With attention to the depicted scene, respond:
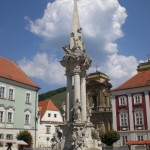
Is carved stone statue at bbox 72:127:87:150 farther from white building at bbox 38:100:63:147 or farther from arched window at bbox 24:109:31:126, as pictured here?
white building at bbox 38:100:63:147

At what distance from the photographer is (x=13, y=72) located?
37625mm

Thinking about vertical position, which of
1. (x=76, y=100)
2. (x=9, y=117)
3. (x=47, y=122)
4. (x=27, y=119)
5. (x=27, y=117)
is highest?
(x=76, y=100)

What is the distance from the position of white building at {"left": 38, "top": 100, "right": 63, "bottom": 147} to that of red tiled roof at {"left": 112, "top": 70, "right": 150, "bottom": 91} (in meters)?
13.1

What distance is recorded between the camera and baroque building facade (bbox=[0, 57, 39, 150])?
32.8 metres

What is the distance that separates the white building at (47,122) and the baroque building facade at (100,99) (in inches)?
246

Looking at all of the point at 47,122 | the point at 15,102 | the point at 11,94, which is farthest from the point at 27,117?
the point at 47,122

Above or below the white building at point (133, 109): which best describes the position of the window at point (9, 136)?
below

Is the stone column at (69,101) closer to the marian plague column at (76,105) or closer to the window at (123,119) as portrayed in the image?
the marian plague column at (76,105)

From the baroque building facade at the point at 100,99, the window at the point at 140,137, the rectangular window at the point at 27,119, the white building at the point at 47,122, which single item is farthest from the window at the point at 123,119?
the rectangular window at the point at 27,119

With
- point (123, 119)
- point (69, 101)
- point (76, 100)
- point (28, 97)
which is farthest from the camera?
→ point (123, 119)

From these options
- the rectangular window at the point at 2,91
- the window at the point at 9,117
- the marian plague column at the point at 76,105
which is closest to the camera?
the marian plague column at the point at 76,105

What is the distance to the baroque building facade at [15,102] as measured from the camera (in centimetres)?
3284

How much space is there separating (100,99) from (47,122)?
386 inches

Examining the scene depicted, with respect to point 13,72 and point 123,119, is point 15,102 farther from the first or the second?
point 123,119
